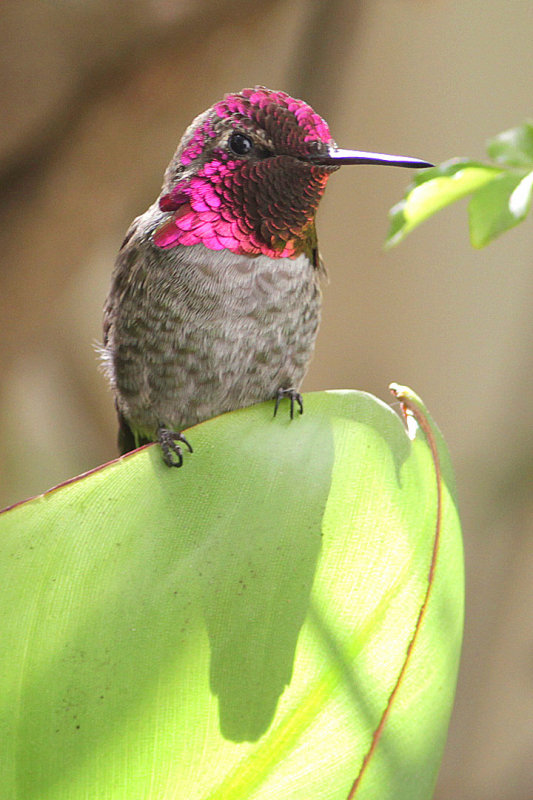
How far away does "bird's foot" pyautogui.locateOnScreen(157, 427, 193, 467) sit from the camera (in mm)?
533

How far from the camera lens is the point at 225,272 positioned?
2.21ft

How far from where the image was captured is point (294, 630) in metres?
0.50

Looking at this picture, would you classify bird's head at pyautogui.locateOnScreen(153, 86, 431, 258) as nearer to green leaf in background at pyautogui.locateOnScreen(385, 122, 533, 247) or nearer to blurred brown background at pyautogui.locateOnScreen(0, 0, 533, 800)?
green leaf in background at pyautogui.locateOnScreen(385, 122, 533, 247)

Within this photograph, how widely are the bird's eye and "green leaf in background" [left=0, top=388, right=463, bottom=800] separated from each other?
24 centimetres

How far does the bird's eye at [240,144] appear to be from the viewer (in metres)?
0.62

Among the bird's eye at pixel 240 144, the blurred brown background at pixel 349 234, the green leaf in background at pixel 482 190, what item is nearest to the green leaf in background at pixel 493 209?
the green leaf in background at pixel 482 190

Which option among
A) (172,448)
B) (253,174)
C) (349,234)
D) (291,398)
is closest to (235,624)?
(172,448)

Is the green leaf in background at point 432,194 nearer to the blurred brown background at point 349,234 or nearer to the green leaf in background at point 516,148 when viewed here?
the green leaf in background at point 516,148

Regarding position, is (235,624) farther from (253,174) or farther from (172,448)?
(253,174)

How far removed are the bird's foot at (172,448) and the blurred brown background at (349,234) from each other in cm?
84

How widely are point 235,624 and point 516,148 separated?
372 mm

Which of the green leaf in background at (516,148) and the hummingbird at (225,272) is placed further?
the hummingbird at (225,272)

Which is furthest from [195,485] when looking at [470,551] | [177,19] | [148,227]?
[470,551]

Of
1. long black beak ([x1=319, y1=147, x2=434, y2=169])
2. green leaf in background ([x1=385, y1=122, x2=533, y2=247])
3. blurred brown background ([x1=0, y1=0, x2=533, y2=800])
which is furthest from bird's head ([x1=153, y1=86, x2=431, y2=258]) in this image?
blurred brown background ([x1=0, y1=0, x2=533, y2=800])
